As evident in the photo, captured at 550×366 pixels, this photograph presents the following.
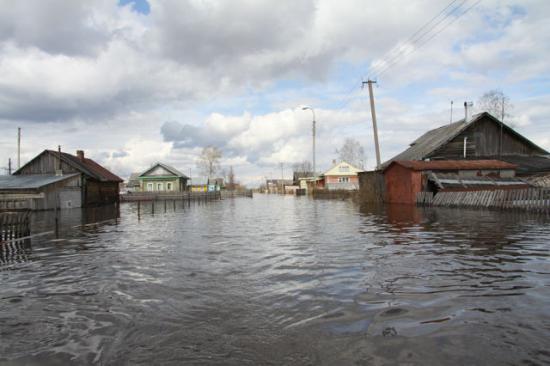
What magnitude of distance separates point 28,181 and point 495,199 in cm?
4009

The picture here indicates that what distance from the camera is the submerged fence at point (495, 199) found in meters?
19.2

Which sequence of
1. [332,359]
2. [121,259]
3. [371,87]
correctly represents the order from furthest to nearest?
[371,87] < [121,259] < [332,359]

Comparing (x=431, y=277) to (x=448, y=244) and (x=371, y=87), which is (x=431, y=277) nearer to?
(x=448, y=244)

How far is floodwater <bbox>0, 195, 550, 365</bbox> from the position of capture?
4.54m

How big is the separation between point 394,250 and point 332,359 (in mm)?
7000

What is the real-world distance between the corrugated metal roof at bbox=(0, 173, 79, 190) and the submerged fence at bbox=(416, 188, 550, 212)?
33167mm

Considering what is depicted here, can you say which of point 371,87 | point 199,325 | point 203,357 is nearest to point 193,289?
point 199,325

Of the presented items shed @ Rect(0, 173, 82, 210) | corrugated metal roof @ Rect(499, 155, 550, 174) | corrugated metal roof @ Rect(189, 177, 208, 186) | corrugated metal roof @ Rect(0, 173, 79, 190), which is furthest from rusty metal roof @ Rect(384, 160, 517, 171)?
corrugated metal roof @ Rect(189, 177, 208, 186)

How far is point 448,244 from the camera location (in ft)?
37.3

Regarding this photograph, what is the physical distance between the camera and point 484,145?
35.7m

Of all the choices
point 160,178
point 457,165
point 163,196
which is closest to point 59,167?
point 163,196

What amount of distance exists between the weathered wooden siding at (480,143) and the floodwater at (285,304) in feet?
81.7

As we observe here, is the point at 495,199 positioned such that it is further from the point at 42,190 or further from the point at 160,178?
the point at 160,178

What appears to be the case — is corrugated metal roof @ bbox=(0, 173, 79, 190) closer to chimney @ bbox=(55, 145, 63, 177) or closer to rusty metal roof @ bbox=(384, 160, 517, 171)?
chimney @ bbox=(55, 145, 63, 177)
